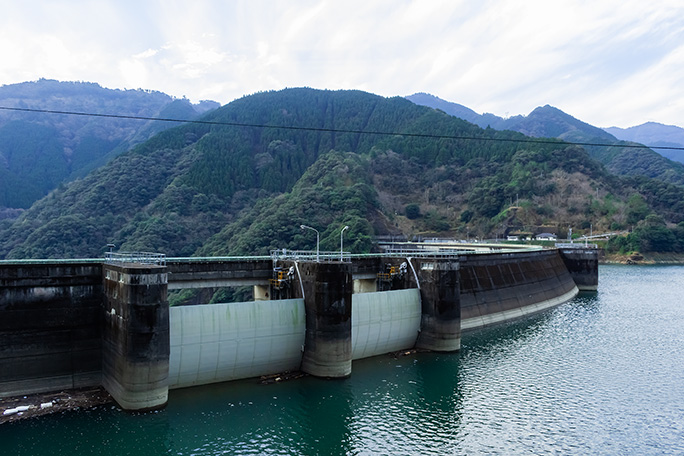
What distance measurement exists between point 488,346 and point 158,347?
78.8 ft

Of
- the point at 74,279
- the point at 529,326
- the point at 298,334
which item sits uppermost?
the point at 74,279

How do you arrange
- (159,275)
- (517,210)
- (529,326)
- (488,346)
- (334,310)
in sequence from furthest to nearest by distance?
(517,210) < (529,326) < (488,346) < (334,310) < (159,275)

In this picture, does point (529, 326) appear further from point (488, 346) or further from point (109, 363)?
point (109, 363)

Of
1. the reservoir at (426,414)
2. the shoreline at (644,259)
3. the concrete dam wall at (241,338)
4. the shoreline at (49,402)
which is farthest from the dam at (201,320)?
the shoreline at (644,259)

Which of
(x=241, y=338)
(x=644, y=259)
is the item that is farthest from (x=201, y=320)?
(x=644, y=259)

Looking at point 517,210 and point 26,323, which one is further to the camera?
point 517,210

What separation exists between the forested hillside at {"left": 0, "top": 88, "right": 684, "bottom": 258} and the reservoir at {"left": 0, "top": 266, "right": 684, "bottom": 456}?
55.0 meters

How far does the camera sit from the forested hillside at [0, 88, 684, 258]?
Result: 9712cm

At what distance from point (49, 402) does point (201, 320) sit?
751cm

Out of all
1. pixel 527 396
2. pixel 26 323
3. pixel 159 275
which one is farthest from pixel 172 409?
pixel 527 396

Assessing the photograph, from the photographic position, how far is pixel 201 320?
2478 centimetres

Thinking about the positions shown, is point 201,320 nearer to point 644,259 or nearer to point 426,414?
point 426,414

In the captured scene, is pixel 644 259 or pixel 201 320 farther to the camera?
pixel 644 259

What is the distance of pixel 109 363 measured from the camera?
75.7 feet
